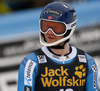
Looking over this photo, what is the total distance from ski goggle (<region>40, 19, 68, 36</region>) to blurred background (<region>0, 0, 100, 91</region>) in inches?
156

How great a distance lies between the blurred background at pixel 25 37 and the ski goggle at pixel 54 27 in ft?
13.0

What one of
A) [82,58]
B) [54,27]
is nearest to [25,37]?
[82,58]

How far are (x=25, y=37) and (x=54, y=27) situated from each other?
4.11 meters

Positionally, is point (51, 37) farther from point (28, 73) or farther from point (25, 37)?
point (25, 37)

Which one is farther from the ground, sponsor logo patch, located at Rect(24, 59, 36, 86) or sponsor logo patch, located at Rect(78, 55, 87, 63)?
sponsor logo patch, located at Rect(78, 55, 87, 63)

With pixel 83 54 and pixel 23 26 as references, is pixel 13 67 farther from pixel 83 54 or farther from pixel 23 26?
pixel 83 54

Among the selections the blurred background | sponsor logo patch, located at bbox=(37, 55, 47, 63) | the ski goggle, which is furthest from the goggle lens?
the blurred background

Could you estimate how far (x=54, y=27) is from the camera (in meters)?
3.27

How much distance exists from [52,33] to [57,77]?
1.43 feet

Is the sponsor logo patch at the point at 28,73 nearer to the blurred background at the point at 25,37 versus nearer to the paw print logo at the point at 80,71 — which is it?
the paw print logo at the point at 80,71

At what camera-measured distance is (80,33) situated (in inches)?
297

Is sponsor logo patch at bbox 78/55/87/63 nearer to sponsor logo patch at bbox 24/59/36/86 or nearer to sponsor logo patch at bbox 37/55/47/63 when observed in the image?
sponsor logo patch at bbox 37/55/47/63

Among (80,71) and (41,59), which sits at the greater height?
(41,59)

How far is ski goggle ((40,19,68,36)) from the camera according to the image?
326 centimetres
